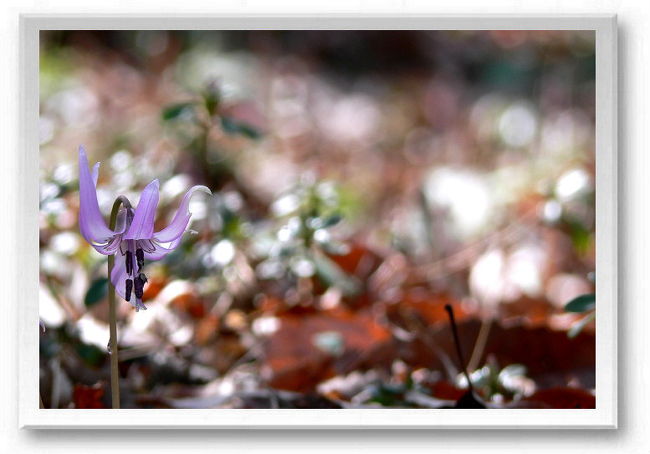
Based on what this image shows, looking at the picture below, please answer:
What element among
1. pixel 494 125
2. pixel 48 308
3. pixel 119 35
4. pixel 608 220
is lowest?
pixel 48 308

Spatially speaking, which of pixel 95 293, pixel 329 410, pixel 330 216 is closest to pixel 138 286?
pixel 95 293

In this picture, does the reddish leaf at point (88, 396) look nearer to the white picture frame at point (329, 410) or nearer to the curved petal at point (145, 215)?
the white picture frame at point (329, 410)

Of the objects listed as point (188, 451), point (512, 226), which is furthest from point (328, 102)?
point (188, 451)

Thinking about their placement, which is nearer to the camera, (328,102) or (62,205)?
(62,205)

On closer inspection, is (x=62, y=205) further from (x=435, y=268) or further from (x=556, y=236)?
(x=556, y=236)

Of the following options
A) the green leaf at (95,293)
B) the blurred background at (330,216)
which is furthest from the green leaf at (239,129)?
the green leaf at (95,293)

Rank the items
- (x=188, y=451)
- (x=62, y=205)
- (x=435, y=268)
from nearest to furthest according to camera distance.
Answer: (x=188, y=451), (x=62, y=205), (x=435, y=268)

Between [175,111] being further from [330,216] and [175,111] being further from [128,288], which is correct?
[128,288]

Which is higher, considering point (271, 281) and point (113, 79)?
point (113, 79)
